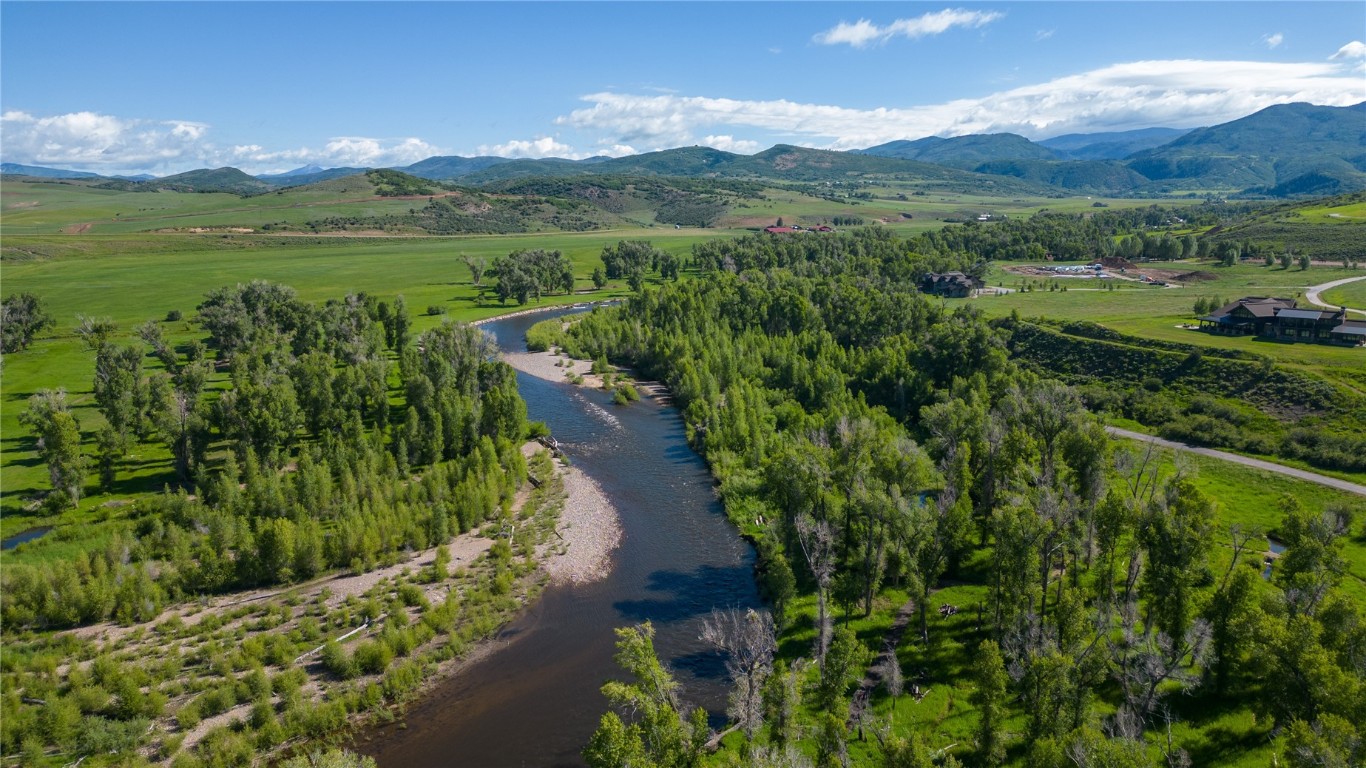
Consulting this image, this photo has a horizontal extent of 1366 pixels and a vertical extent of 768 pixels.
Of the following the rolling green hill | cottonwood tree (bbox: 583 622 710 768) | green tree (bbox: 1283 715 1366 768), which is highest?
the rolling green hill

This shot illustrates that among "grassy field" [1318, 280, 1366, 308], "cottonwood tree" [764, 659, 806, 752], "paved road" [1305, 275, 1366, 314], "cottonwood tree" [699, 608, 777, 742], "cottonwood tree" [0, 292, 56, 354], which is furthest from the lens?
"cottonwood tree" [0, 292, 56, 354]

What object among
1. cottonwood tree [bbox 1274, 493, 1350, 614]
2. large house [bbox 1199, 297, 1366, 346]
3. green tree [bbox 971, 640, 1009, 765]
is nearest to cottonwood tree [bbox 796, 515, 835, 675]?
green tree [bbox 971, 640, 1009, 765]

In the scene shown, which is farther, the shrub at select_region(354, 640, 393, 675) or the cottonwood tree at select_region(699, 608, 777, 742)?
the shrub at select_region(354, 640, 393, 675)

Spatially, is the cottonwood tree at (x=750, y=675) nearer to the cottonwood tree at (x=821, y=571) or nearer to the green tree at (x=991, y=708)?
the cottonwood tree at (x=821, y=571)

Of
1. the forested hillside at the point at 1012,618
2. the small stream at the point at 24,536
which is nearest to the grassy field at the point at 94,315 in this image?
the small stream at the point at 24,536

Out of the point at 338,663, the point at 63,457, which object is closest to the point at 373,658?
the point at 338,663

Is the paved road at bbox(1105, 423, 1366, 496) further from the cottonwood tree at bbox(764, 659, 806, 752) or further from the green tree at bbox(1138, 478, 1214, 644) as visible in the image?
the cottonwood tree at bbox(764, 659, 806, 752)
